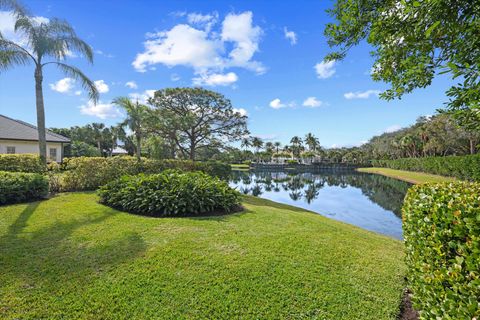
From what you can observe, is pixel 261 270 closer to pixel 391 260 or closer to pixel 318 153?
pixel 391 260

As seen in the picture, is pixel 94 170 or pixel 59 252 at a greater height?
pixel 94 170

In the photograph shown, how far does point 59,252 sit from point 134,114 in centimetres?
1597

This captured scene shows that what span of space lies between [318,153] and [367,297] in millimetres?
74031

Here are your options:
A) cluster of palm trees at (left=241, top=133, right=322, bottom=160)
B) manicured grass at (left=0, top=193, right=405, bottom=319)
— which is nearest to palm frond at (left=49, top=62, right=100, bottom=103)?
manicured grass at (left=0, top=193, right=405, bottom=319)

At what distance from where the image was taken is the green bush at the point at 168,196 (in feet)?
20.8

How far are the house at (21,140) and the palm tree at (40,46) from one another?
28.3ft

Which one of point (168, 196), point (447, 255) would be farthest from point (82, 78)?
point (447, 255)

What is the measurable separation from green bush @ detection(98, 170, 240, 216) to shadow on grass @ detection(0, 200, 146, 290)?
1.45 m

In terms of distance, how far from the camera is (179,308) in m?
2.62

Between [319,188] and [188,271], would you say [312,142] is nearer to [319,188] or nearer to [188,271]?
[319,188]

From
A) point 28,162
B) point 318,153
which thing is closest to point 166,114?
point 28,162

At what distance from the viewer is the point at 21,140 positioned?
58.1 feet

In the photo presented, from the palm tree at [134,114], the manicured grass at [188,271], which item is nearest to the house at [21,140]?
the palm tree at [134,114]

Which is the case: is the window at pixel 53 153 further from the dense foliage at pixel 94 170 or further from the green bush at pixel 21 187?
the green bush at pixel 21 187
